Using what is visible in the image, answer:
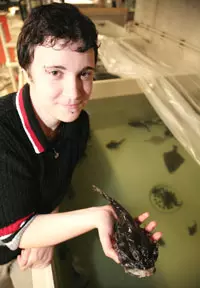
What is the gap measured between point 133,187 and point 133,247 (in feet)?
2.94

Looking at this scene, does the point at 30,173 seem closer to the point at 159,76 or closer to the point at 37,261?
the point at 37,261

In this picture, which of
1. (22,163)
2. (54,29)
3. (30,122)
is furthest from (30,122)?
(54,29)

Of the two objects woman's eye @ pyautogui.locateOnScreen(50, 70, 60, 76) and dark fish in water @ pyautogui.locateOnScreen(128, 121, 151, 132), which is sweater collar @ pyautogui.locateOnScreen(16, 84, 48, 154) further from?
dark fish in water @ pyautogui.locateOnScreen(128, 121, 151, 132)

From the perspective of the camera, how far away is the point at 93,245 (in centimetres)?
118

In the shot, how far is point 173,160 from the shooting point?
1.58m

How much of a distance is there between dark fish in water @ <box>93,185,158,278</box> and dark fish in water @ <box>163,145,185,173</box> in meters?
1.02

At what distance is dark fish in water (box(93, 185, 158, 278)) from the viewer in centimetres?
53

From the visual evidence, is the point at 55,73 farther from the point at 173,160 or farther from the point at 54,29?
the point at 173,160

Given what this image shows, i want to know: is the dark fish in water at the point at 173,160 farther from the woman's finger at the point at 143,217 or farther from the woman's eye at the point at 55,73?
the woman's eye at the point at 55,73

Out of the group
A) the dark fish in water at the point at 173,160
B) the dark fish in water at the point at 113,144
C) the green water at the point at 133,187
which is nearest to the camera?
the green water at the point at 133,187

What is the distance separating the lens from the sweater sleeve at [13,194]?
0.53 metres

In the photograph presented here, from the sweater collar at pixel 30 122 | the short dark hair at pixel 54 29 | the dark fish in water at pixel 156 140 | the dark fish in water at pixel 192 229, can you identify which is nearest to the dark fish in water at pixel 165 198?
the dark fish in water at pixel 192 229

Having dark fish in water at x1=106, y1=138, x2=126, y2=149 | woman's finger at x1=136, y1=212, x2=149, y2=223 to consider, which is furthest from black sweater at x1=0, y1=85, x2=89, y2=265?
dark fish in water at x1=106, y1=138, x2=126, y2=149

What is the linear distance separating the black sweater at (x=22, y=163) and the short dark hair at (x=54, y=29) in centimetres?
15
